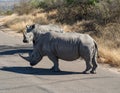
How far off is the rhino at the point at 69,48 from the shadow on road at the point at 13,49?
5.28m

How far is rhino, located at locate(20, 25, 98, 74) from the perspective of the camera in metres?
13.5

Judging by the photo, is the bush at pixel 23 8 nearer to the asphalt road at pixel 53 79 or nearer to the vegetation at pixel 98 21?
the vegetation at pixel 98 21

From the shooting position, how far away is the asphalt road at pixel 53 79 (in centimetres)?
1133

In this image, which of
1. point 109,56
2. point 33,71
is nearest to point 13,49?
point 109,56

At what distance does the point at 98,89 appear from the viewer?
11.3m

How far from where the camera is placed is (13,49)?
21.1 metres

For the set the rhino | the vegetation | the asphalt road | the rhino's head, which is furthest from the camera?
the vegetation

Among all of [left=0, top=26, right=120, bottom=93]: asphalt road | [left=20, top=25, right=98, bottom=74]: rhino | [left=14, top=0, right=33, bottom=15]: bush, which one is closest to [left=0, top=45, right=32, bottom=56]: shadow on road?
[left=0, top=26, right=120, bottom=93]: asphalt road

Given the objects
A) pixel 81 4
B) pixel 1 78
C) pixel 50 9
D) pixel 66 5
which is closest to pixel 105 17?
pixel 81 4

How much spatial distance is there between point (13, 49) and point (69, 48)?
7.83m

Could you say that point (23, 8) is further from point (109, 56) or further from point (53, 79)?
point (53, 79)

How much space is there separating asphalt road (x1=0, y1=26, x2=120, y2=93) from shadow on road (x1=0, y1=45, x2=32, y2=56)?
3444 mm

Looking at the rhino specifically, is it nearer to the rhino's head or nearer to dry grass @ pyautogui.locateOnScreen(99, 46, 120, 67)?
the rhino's head

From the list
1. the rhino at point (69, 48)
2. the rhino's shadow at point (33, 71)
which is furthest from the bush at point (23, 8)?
the rhino at point (69, 48)
